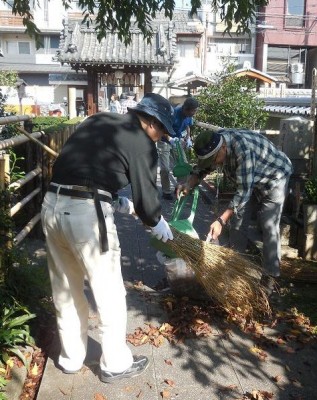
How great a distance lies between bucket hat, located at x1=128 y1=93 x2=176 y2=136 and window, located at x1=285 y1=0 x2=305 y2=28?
34.0m

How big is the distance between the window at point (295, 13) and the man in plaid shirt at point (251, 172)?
3283cm

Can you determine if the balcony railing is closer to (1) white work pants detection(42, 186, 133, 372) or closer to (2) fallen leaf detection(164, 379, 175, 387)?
(1) white work pants detection(42, 186, 133, 372)

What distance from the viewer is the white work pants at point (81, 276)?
2.86 metres

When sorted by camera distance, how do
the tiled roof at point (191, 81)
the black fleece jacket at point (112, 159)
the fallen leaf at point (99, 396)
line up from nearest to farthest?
the black fleece jacket at point (112, 159) < the fallen leaf at point (99, 396) < the tiled roof at point (191, 81)

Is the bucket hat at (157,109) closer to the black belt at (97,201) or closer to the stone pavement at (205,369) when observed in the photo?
the black belt at (97,201)

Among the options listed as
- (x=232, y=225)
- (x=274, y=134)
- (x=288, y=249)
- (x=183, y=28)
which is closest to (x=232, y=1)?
(x=232, y=225)

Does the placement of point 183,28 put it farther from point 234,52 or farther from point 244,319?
point 244,319

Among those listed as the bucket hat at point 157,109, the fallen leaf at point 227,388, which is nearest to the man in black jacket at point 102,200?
the bucket hat at point 157,109

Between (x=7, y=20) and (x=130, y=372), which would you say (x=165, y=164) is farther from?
(x=7, y=20)

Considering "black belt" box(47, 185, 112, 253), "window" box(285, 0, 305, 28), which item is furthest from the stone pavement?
"window" box(285, 0, 305, 28)

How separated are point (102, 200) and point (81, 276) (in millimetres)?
633

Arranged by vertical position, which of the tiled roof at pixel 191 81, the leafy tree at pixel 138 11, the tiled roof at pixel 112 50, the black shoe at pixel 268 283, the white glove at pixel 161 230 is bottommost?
the black shoe at pixel 268 283

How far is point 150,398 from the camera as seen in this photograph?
311cm

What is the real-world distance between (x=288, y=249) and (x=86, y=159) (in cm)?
359
